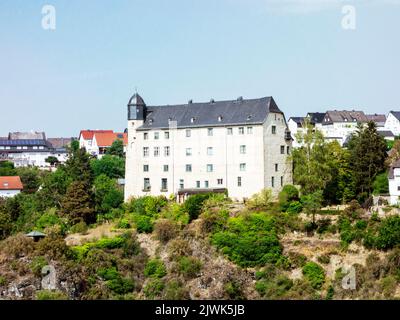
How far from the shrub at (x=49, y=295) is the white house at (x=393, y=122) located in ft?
228

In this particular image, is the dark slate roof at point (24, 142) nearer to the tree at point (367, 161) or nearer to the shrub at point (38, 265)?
the tree at point (367, 161)

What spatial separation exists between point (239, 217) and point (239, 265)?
16.1ft

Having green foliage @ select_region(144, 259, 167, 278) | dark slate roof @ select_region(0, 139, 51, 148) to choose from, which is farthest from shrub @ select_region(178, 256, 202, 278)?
dark slate roof @ select_region(0, 139, 51, 148)

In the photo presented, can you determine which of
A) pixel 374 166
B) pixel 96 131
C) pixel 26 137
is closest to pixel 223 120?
pixel 374 166

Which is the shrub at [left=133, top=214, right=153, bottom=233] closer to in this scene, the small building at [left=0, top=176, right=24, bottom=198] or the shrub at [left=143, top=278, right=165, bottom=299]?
the shrub at [left=143, top=278, right=165, bottom=299]

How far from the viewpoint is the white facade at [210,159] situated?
51.7 metres

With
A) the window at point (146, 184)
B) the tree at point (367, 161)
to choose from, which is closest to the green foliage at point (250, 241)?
the tree at point (367, 161)

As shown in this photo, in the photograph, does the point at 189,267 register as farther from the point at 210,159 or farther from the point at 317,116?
the point at 317,116

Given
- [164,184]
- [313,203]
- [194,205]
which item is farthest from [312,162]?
[164,184]

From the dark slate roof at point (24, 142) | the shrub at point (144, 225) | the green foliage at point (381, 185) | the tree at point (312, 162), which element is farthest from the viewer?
the dark slate roof at point (24, 142)

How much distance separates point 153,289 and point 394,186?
17.0 m

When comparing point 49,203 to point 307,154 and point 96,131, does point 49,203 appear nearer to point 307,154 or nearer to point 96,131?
point 307,154

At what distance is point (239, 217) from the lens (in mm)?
47375

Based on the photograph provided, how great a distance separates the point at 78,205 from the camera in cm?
5100
